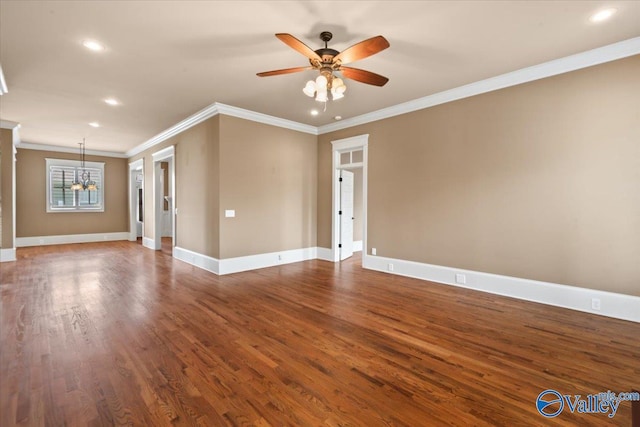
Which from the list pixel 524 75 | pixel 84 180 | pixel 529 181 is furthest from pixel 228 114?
pixel 84 180

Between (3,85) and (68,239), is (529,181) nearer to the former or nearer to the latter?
(3,85)

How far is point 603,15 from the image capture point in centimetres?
282

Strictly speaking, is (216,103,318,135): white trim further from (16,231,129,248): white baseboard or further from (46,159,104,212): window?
(16,231,129,248): white baseboard

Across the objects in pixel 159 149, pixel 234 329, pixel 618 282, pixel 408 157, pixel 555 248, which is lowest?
pixel 234 329

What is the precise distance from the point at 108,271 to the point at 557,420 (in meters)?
6.74

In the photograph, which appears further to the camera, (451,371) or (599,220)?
(599,220)

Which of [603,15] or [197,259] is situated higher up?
[603,15]

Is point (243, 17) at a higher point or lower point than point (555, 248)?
higher

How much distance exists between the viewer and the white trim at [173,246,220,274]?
5.55 metres

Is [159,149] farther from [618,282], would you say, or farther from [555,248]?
[618,282]

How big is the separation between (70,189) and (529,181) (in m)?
12.1

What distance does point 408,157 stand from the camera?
5.29m

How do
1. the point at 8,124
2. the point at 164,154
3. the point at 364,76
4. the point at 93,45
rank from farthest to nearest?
the point at 164,154 < the point at 8,124 < the point at 93,45 < the point at 364,76

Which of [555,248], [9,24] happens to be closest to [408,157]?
[555,248]
